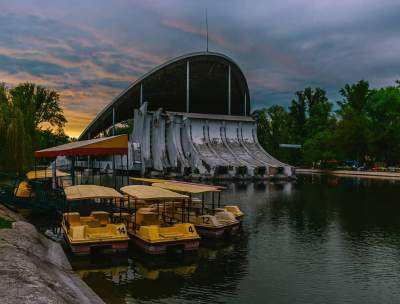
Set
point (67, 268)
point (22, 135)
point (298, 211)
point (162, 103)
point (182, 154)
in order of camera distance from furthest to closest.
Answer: point (162, 103) → point (182, 154) → point (298, 211) → point (22, 135) → point (67, 268)

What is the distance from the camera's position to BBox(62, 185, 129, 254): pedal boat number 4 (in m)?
18.8

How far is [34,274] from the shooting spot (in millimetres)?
12383

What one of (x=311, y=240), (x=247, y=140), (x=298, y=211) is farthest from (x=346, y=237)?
(x=247, y=140)

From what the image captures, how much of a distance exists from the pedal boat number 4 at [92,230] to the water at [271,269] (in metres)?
0.66

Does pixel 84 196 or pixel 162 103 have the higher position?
pixel 162 103

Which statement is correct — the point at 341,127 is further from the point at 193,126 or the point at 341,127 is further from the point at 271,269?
the point at 271,269

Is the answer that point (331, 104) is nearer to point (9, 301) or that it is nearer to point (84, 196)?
point (84, 196)

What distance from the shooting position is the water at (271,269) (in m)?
14.8

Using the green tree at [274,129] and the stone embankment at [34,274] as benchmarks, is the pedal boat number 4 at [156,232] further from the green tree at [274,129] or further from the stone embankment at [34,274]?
the green tree at [274,129]

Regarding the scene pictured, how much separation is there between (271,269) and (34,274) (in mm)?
9852

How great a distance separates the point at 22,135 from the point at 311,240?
2093 centimetres

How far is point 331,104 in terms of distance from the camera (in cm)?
12112

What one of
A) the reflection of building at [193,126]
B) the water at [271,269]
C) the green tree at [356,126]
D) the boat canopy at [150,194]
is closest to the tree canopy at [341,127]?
the green tree at [356,126]

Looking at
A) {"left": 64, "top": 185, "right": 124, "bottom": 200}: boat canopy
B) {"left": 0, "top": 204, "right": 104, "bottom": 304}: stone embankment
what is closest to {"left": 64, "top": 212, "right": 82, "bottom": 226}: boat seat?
{"left": 64, "top": 185, "right": 124, "bottom": 200}: boat canopy
